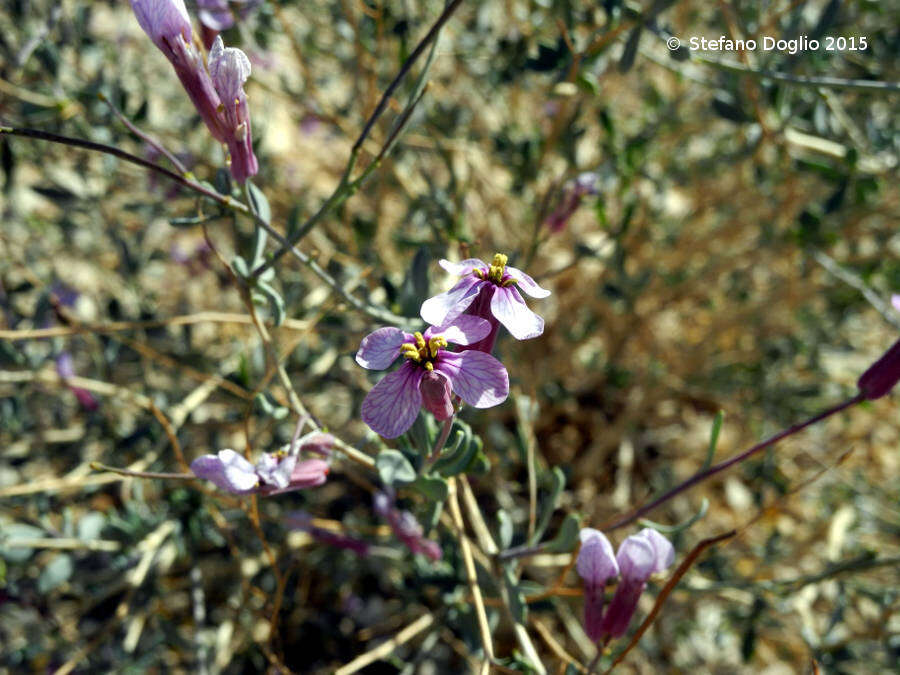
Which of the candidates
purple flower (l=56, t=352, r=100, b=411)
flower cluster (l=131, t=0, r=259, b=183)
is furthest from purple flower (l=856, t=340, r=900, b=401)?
purple flower (l=56, t=352, r=100, b=411)

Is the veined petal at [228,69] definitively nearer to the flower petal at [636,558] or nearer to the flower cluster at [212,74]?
the flower cluster at [212,74]

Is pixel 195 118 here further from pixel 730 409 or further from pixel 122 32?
pixel 730 409

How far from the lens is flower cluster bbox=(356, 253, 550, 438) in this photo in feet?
2.72

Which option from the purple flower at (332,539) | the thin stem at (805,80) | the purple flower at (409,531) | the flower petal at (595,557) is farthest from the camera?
the purple flower at (332,539)

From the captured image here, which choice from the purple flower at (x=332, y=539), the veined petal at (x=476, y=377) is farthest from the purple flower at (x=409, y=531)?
the veined petal at (x=476, y=377)

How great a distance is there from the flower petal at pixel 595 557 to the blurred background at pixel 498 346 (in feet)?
0.87

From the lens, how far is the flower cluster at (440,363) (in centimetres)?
83

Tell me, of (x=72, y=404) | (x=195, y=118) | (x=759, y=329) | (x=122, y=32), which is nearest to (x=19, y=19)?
(x=122, y=32)

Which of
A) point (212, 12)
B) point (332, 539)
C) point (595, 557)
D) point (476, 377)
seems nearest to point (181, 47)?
point (212, 12)

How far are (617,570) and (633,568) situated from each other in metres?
0.03

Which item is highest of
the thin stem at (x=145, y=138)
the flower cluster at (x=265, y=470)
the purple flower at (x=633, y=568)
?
the thin stem at (x=145, y=138)

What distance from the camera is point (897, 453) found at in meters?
2.87

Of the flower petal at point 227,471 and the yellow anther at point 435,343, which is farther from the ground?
the yellow anther at point 435,343

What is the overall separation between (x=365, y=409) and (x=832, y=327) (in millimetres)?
2077
